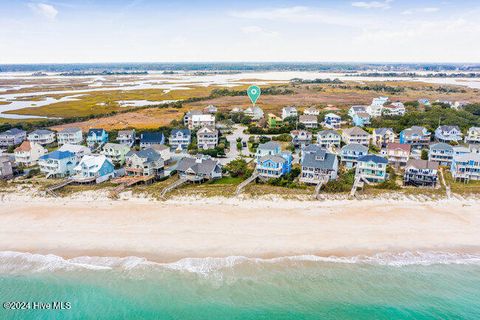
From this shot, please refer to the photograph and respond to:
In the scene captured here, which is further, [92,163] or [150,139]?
[150,139]

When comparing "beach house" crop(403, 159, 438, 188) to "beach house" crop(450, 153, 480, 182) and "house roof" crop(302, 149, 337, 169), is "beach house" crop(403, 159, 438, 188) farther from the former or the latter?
"house roof" crop(302, 149, 337, 169)

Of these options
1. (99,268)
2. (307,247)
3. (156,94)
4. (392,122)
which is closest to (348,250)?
(307,247)

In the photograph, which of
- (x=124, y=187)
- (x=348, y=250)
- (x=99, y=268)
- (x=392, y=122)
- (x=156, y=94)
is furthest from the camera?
(x=156, y=94)

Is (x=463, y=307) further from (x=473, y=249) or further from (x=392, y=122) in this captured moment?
(x=392, y=122)

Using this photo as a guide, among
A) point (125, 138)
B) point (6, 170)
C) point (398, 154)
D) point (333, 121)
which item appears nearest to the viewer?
point (6, 170)

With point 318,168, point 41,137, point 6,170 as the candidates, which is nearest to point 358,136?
point 318,168

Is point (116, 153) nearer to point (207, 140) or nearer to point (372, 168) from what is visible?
point (207, 140)

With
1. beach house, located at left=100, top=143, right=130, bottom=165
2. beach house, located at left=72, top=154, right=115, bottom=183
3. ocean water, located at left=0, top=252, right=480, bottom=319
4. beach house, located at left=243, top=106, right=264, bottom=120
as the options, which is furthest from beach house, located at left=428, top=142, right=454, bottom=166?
beach house, located at left=243, top=106, right=264, bottom=120
